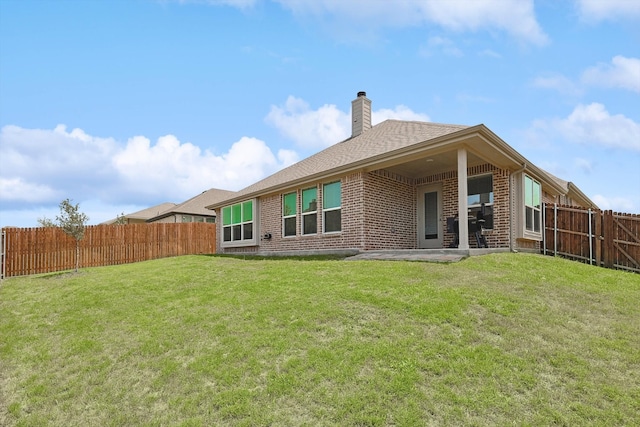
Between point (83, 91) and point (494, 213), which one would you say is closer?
point (83, 91)

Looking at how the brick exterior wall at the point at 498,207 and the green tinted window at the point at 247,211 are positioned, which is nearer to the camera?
the brick exterior wall at the point at 498,207

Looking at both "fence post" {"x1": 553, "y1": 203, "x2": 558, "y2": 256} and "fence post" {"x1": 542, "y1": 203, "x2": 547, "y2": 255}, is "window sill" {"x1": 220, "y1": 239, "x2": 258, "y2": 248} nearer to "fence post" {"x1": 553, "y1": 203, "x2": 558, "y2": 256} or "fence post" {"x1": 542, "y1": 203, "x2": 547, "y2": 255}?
"fence post" {"x1": 542, "y1": 203, "x2": 547, "y2": 255}

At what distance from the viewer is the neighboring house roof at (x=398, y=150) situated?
10.2 m

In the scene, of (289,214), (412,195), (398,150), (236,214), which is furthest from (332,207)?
(236,214)

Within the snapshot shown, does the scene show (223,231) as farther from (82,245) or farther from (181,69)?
(181,69)

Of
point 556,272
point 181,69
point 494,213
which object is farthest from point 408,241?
point 181,69

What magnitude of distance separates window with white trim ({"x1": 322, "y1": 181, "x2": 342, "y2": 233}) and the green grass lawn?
465 centimetres

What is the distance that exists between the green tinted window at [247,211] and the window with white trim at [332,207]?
4.88 metres

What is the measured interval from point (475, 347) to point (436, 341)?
452mm

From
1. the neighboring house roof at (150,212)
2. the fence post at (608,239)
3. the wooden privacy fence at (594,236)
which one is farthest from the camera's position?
the neighboring house roof at (150,212)

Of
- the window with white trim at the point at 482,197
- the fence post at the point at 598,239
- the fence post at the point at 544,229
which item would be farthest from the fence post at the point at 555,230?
the window with white trim at the point at 482,197

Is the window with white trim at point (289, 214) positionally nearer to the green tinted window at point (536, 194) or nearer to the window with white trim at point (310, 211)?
the window with white trim at point (310, 211)

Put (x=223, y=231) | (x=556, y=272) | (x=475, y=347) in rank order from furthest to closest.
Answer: (x=223, y=231) → (x=556, y=272) → (x=475, y=347)

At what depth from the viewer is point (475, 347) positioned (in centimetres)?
500
